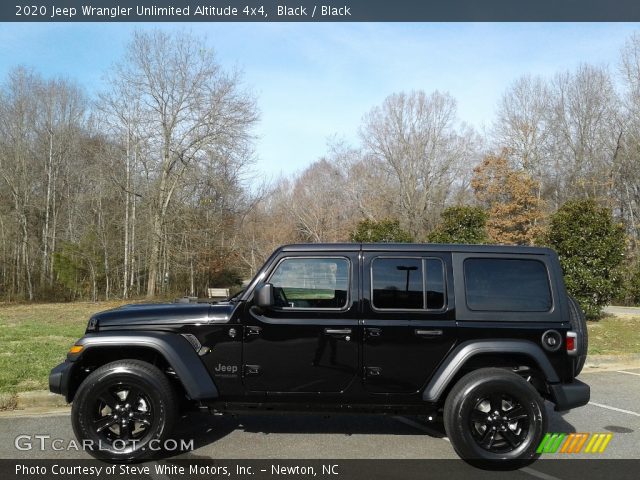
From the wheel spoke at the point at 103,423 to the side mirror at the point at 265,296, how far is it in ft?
5.42

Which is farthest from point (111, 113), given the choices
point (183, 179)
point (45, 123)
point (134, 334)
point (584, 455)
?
point (584, 455)

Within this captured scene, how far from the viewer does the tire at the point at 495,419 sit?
14.8 feet

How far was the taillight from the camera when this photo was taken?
4.67m

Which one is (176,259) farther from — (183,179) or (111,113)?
(111,113)

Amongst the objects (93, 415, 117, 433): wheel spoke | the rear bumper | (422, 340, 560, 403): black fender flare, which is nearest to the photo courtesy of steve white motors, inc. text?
(93, 415, 117, 433): wheel spoke

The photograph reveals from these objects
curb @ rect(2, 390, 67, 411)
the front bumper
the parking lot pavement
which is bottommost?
the parking lot pavement

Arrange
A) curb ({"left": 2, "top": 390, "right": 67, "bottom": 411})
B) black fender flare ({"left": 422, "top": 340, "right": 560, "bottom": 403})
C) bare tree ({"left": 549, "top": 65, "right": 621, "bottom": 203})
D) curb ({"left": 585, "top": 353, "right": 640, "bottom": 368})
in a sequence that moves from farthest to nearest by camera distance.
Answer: bare tree ({"left": 549, "top": 65, "right": 621, "bottom": 203}), curb ({"left": 585, "top": 353, "right": 640, "bottom": 368}), curb ({"left": 2, "top": 390, "right": 67, "bottom": 411}), black fender flare ({"left": 422, "top": 340, "right": 560, "bottom": 403})

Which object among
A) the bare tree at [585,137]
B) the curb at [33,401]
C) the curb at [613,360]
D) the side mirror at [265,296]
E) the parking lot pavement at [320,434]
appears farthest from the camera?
the bare tree at [585,137]

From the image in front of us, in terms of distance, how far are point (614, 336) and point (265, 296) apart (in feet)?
33.8

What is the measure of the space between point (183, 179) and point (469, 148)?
26.5 m

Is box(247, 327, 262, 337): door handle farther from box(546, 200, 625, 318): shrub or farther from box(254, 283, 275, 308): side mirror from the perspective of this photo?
box(546, 200, 625, 318): shrub

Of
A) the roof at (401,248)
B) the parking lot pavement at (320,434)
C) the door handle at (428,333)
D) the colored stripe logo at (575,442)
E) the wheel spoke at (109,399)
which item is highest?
the roof at (401,248)

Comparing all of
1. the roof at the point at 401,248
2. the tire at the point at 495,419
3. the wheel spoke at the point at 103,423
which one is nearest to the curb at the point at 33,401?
the wheel spoke at the point at 103,423

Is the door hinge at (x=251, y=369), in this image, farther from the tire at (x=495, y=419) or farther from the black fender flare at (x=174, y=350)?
the tire at (x=495, y=419)
